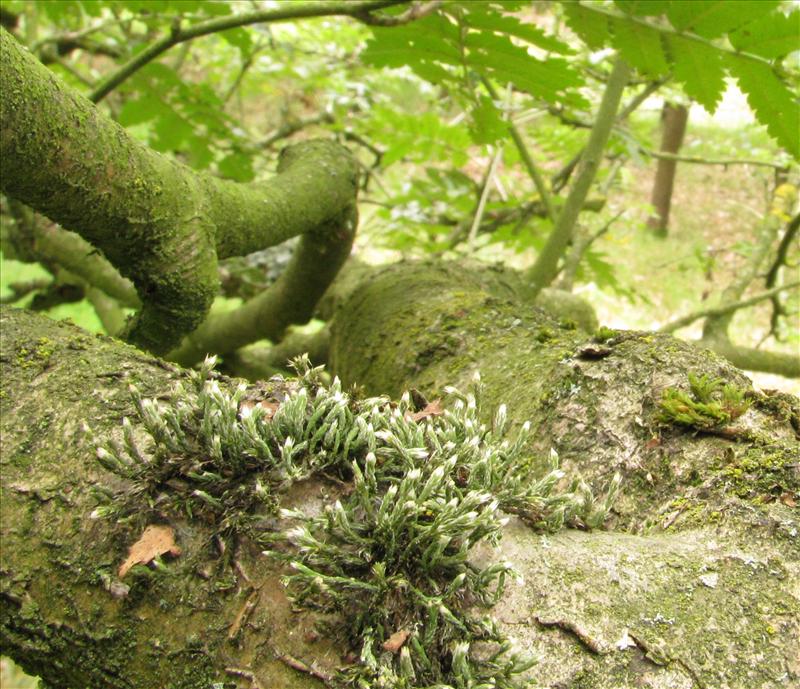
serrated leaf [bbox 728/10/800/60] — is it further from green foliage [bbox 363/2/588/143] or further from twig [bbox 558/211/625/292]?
twig [bbox 558/211/625/292]

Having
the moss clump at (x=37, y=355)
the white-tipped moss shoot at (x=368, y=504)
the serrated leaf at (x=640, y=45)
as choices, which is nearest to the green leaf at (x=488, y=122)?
the serrated leaf at (x=640, y=45)

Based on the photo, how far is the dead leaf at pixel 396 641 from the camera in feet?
3.89

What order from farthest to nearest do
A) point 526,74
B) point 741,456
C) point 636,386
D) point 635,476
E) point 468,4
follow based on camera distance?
1. point 526,74
2. point 468,4
3. point 636,386
4. point 635,476
5. point 741,456

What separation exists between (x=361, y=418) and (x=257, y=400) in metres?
0.30

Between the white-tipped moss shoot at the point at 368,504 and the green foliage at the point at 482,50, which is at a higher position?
the green foliage at the point at 482,50

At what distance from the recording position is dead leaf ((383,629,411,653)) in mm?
1187

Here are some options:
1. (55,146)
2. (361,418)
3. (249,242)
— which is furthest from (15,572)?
(249,242)

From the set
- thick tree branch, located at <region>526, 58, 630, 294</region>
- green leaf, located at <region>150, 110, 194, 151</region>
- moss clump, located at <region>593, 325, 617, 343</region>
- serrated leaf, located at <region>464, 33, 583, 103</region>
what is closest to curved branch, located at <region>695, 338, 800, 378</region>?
thick tree branch, located at <region>526, 58, 630, 294</region>

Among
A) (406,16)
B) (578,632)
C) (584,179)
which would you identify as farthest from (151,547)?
(584,179)

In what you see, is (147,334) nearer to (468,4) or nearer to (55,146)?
(55,146)

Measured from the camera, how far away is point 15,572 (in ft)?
4.24

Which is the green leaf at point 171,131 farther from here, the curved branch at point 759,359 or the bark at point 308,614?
the curved branch at point 759,359

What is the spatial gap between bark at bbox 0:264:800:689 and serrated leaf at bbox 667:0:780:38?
1471mm

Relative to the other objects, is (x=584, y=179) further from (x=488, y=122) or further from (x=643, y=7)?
(x=643, y=7)
